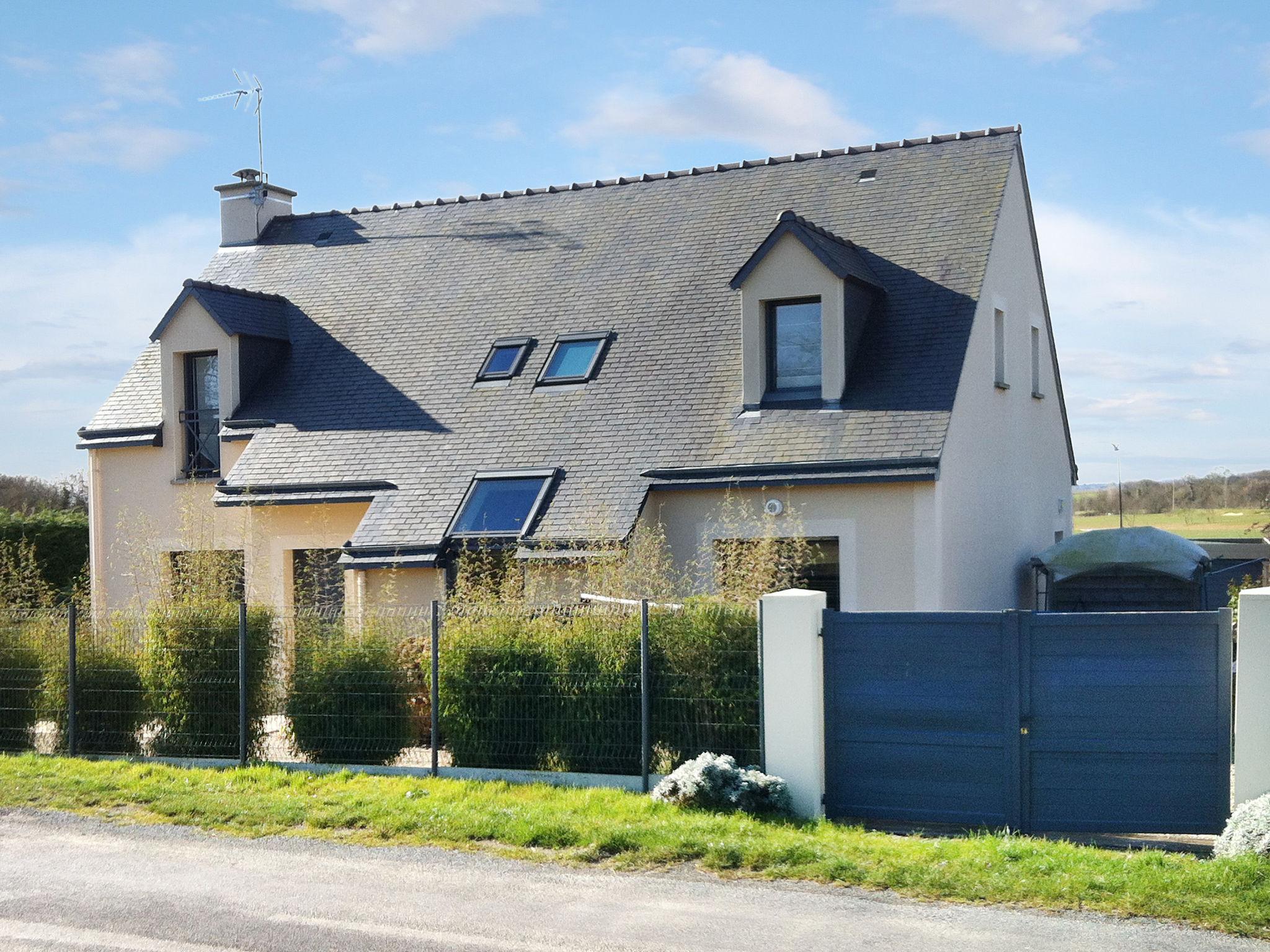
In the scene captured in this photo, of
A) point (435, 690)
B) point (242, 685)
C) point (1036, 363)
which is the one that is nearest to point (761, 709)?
point (435, 690)

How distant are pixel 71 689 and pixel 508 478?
226 inches

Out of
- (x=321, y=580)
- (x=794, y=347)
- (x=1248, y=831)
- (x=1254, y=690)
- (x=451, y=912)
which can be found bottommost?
(x=451, y=912)

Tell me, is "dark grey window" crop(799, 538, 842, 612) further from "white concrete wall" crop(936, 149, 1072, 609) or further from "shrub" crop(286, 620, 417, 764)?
"shrub" crop(286, 620, 417, 764)

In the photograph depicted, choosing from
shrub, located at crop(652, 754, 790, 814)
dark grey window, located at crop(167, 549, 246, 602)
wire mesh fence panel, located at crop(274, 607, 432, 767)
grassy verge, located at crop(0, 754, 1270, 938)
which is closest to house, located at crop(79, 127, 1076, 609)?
dark grey window, located at crop(167, 549, 246, 602)

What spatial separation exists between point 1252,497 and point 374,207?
87.9 feet

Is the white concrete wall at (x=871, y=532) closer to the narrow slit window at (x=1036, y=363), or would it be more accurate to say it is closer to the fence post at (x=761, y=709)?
the fence post at (x=761, y=709)

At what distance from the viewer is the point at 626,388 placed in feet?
59.1

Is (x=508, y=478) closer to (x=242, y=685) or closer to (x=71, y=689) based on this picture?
(x=242, y=685)

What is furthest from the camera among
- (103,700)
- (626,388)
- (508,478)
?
(626,388)

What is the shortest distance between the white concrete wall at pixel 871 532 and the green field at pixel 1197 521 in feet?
63.9

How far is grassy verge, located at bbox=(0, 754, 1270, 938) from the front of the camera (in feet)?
27.2

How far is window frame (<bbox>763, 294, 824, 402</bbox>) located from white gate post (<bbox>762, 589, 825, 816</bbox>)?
6.35 meters

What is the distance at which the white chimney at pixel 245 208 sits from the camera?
2445cm

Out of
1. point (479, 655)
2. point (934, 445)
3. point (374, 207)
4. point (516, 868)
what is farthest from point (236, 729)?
point (374, 207)
